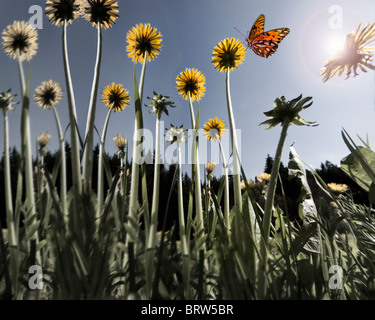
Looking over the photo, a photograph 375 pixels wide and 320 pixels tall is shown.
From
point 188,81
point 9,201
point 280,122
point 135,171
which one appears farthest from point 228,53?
point 9,201

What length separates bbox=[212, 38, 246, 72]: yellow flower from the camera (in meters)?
0.43

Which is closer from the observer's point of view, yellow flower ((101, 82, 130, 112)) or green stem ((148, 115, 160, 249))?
green stem ((148, 115, 160, 249))

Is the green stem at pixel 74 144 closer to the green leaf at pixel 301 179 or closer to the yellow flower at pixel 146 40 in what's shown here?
the yellow flower at pixel 146 40

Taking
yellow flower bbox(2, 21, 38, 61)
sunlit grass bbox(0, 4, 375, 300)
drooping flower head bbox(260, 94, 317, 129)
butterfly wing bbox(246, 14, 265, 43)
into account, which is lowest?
sunlit grass bbox(0, 4, 375, 300)

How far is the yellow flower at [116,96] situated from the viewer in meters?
0.41

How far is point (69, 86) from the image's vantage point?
0.25 metres

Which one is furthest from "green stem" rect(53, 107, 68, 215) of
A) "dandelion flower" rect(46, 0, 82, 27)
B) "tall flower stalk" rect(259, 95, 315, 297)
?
"tall flower stalk" rect(259, 95, 315, 297)

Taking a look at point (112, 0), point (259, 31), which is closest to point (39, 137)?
point (112, 0)

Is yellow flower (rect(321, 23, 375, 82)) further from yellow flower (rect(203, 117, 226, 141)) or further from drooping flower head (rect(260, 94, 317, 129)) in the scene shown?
yellow flower (rect(203, 117, 226, 141))

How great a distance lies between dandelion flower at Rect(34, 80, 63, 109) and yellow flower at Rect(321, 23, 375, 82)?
427 mm

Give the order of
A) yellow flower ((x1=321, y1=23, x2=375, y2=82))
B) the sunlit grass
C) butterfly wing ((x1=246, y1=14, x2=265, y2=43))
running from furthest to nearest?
1. butterfly wing ((x1=246, y1=14, x2=265, y2=43))
2. yellow flower ((x1=321, y1=23, x2=375, y2=82))
3. the sunlit grass

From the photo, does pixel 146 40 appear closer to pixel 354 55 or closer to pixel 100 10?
pixel 100 10

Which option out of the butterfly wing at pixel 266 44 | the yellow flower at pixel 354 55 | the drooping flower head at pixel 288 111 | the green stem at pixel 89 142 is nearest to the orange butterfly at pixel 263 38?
the butterfly wing at pixel 266 44
